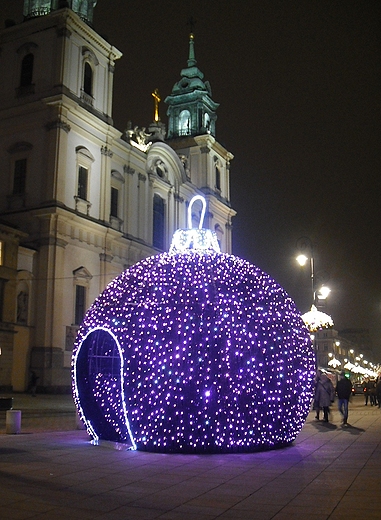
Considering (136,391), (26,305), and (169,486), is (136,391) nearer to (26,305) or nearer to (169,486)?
(169,486)

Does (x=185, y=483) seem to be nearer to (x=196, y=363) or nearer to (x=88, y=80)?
(x=196, y=363)

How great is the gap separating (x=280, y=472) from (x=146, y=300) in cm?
352

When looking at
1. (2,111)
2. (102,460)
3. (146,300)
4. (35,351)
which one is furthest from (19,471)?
(2,111)

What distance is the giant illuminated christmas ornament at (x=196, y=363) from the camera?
9055 mm

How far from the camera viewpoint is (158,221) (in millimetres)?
39969

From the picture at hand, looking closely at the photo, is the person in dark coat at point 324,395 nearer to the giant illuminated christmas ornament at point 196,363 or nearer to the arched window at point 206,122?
the giant illuminated christmas ornament at point 196,363

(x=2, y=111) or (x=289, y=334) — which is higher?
Result: (x=2, y=111)

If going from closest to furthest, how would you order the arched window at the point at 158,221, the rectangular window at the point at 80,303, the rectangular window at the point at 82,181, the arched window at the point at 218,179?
the rectangular window at the point at 80,303 < the rectangular window at the point at 82,181 < the arched window at the point at 158,221 < the arched window at the point at 218,179

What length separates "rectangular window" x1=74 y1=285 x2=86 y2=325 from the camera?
3040 cm

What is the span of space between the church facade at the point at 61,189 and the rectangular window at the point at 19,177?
0.19 ft

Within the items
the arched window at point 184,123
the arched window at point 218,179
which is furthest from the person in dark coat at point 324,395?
the arched window at point 184,123

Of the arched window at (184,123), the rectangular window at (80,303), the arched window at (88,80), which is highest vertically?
the arched window at (184,123)

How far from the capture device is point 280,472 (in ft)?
25.5

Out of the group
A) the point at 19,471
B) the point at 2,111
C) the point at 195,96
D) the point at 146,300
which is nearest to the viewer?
the point at 19,471
